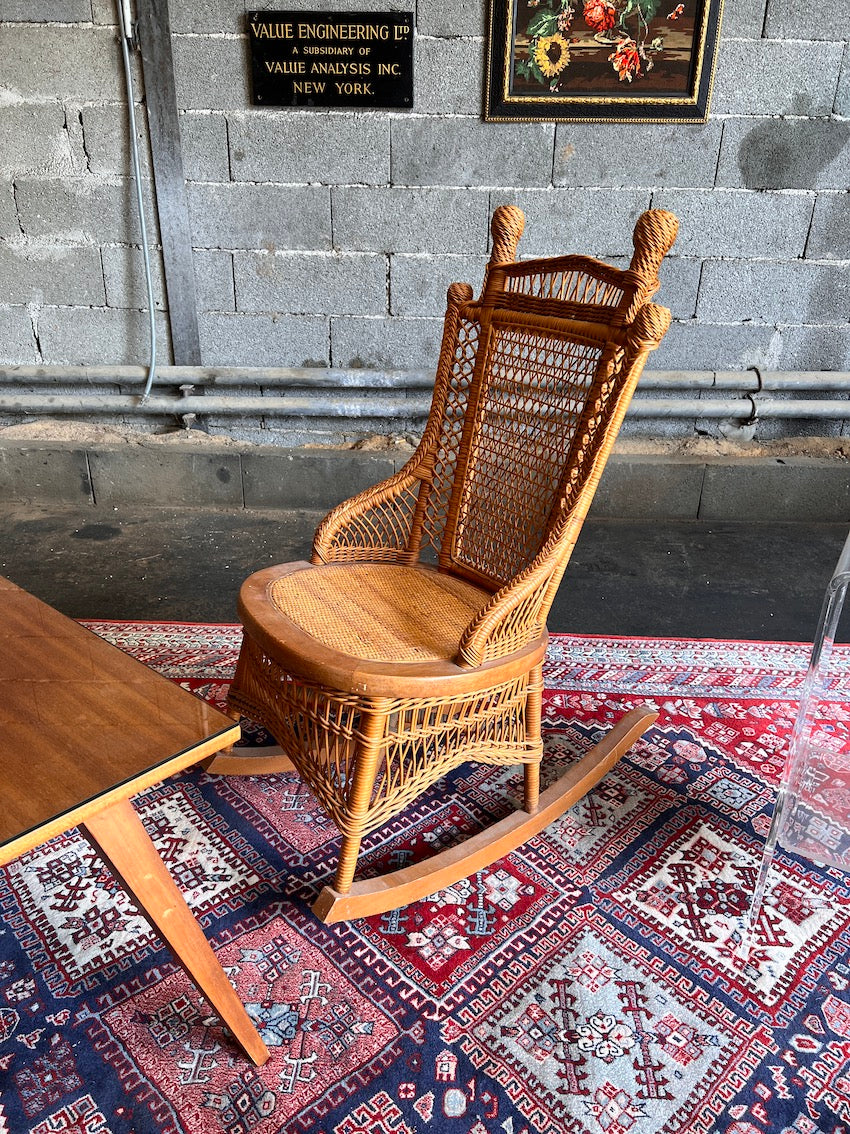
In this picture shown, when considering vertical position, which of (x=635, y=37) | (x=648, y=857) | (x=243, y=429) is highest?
(x=635, y=37)

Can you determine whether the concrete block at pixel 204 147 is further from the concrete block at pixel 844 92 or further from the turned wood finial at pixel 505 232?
the concrete block at pixel 844 92

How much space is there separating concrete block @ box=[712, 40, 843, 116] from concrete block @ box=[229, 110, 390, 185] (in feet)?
4.22

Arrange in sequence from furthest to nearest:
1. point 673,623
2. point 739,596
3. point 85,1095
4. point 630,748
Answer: point 739,596 < point 673,623 < point 630,748 < point 85,1095

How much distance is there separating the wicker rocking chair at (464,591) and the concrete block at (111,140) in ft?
6.52

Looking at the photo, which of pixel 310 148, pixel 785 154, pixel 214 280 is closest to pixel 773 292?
pixel 785 154

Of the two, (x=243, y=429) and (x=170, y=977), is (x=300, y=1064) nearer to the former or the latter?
(x=170, y=977)

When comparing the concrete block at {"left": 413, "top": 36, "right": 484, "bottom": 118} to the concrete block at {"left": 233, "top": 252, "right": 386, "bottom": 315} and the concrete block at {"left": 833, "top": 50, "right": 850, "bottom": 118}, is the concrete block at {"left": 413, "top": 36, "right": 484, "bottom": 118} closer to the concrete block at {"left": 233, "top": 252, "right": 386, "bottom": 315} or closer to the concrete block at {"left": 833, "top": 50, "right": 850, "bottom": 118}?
the concrete block at {"left": 233, "top": 252, "right": 386, "bottom": 315}

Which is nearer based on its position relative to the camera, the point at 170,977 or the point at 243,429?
the point at 170,977

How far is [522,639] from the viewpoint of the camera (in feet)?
4.81

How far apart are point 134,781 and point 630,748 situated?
1.22 m

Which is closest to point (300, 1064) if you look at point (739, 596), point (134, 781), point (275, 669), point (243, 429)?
point (134, 781)

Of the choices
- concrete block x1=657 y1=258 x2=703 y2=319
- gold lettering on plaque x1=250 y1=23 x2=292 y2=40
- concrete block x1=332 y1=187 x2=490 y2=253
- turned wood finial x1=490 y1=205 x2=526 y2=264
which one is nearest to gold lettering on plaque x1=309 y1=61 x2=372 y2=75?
gold lettering on plaque x1=250 y1=23 x2=292 y2=40

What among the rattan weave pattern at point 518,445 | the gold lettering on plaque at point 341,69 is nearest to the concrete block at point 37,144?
the gold lettering on plaque at point 341,69

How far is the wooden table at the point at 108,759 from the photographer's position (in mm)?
937
